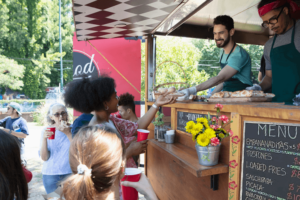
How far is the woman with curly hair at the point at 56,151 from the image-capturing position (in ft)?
8.07

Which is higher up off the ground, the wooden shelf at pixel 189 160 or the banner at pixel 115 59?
the banner at pixel 115 59

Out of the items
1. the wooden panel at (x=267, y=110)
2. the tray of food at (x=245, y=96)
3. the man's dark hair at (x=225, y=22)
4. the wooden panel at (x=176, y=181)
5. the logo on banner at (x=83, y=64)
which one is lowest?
the wooden panel at (x=176, y=181)

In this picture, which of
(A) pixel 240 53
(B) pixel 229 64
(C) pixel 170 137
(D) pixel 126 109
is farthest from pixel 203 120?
(D) pixel 126 109

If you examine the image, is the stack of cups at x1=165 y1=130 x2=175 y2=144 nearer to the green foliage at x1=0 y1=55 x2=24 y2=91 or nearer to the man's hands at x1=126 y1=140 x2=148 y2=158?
the man's hands at x1=126 y1=140 x2=148 y2=158

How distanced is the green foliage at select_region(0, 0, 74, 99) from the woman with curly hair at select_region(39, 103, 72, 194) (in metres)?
17.4

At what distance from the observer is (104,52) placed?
15.7 feet

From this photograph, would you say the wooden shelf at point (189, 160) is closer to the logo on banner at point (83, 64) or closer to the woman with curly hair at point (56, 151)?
the woman with curly hair at point (56, 151)

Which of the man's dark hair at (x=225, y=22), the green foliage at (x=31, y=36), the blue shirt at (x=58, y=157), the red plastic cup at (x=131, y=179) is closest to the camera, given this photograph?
the red plastic cup at (x=131, y=179)

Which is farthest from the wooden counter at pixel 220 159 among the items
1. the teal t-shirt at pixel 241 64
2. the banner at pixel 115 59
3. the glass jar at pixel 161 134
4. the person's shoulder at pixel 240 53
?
the banner at pixel 115 59

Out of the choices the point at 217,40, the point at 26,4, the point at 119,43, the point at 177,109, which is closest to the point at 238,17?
the point at 217,40

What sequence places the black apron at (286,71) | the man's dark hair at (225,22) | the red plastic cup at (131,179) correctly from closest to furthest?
the red plastic cup at (131,179) < the black apron at (286,71) < the man's dark hair at (225,22)

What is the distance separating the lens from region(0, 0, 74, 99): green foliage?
18.5 m

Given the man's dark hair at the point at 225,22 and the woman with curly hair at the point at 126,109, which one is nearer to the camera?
the man's dark hair at the point at 225,22

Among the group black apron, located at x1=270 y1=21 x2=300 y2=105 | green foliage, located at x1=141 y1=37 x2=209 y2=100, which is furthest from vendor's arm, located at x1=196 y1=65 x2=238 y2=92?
green foliage, located at x1=141 y1=37 x2=209 y2=100
